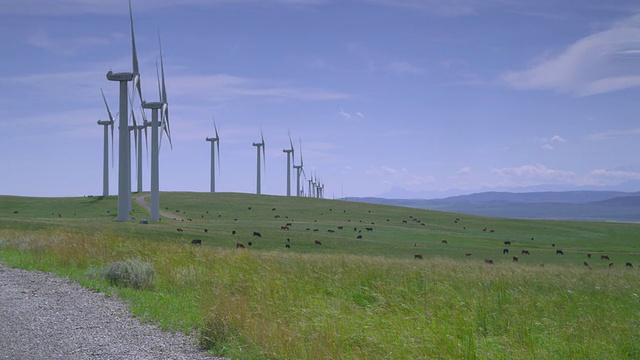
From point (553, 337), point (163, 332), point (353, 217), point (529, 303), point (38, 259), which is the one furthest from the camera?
point (353, 217)

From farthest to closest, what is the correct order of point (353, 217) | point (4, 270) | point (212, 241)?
point (353, 217) → point (212, 241) → point (4, 270)

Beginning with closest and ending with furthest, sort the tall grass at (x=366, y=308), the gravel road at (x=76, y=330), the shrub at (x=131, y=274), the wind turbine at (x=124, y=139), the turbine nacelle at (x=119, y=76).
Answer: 1. the tall grass at (x=366, y=308)
2. the gravel road at (x=76, y=330)
3. the shrub at (x=131, y=274)
4. the wind turbine at (x=124, y=139)
5. the turbine nacelle at (x=119, y=76)

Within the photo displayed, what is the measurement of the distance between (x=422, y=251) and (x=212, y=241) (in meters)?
14.3

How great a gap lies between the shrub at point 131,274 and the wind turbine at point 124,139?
43264mm

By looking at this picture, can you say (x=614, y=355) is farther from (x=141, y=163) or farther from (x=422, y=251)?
(x=141, y=163)

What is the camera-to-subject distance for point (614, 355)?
9.68 meters

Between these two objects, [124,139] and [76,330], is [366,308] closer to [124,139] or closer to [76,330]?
[76,330]

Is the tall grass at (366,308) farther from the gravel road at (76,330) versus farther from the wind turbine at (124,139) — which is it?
the wind turbine at (124,139)

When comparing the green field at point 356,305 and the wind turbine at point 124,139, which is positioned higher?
the wind turbine at point 124,139

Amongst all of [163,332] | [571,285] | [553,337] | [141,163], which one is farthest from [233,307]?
[141,163]

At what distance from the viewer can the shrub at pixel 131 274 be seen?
57.3 feet

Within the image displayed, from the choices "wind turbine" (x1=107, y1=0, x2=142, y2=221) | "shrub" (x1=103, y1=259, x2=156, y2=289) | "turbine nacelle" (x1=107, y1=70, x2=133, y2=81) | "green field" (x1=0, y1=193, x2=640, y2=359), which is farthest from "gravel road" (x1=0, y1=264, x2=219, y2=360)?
"turbine nacelle" (x1=107, y1=70, x2=133, y2=81)

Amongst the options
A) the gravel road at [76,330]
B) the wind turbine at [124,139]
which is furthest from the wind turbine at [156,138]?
the gravel road at [76,330]

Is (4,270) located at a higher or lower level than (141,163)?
lower
